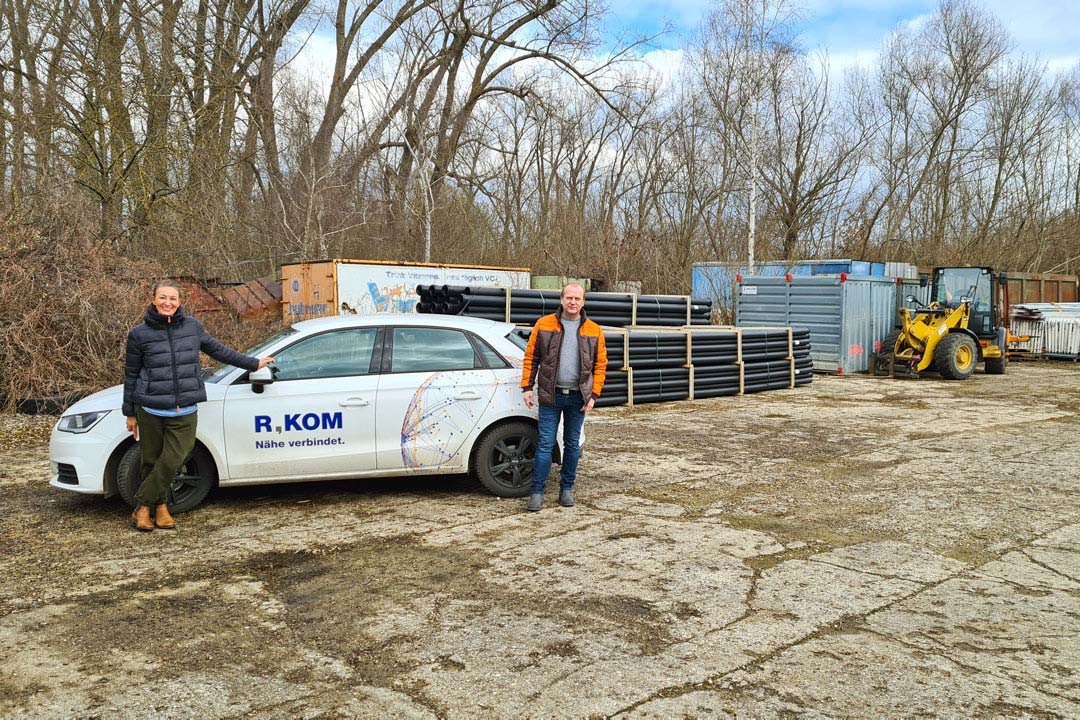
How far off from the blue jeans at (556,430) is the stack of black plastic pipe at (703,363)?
6.31m

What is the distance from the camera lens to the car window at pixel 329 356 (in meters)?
6.75

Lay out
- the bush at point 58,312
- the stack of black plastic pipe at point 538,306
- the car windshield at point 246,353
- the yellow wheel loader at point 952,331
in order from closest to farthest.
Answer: the car windshield at point 246,353, the bush at point 58,312, the stack of black plastic pipe at point 538,306, the yellow wheel loader at point 952,331

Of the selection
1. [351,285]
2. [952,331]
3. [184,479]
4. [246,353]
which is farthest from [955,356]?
[184,479]

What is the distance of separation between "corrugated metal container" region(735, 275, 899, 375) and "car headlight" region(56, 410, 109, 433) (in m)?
16.1

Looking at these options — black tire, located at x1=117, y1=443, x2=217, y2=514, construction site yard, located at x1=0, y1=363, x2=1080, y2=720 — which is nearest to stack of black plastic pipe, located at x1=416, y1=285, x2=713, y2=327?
construction site yard, located at x1=0, y1=363, x2=1080, y2=720

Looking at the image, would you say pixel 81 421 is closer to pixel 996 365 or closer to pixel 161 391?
pixel 161 391

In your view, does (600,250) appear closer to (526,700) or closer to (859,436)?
(859,436)

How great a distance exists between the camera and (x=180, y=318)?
19.7ft

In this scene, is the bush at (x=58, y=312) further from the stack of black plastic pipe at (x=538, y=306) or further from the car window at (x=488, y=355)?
the car window at (x=488, y=355)

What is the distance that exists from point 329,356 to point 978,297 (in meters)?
16.8

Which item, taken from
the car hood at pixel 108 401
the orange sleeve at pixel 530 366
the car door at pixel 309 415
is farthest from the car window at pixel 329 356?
the orange sleeve at pixel 530 366

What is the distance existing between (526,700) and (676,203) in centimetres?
3129

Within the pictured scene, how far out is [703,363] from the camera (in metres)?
14.7

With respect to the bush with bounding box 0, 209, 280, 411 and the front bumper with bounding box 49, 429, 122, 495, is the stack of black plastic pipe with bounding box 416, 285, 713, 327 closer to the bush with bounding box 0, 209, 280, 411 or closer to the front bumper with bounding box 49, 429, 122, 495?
the bush with bounding box 0, 209, 280, 411
